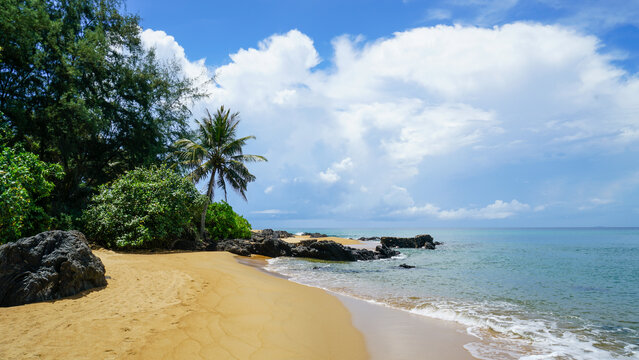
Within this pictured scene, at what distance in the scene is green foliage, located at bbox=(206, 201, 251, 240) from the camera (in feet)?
78.3

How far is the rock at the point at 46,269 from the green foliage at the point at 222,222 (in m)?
16.5

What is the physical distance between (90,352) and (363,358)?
3.83 m

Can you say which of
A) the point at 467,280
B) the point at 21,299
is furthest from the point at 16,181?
the point at 467,280

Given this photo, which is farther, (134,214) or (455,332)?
(134,214)

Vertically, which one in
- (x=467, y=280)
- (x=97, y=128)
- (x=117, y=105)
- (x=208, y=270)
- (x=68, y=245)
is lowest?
(x=467, y=280)

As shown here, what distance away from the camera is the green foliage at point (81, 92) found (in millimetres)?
15117

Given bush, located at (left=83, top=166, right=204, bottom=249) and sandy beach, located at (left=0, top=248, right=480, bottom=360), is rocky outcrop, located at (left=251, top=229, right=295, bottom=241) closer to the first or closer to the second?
bush, located at (left=83, top=166, right=204, bottom=249)

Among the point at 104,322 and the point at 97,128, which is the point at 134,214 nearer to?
the point at 97,128

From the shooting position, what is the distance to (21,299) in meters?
5.77

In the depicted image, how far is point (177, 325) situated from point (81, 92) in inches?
707

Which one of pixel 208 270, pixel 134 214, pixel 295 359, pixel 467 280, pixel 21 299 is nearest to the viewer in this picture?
pixel 295 359

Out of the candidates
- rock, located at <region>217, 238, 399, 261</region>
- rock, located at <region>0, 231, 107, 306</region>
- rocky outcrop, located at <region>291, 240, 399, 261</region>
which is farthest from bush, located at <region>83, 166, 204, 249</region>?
rocky outcrop, located at <region>291, 240, 399, 261</region>

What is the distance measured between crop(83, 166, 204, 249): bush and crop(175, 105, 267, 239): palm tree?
542cm

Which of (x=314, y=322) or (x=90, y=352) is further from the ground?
(x=90, y=352)
